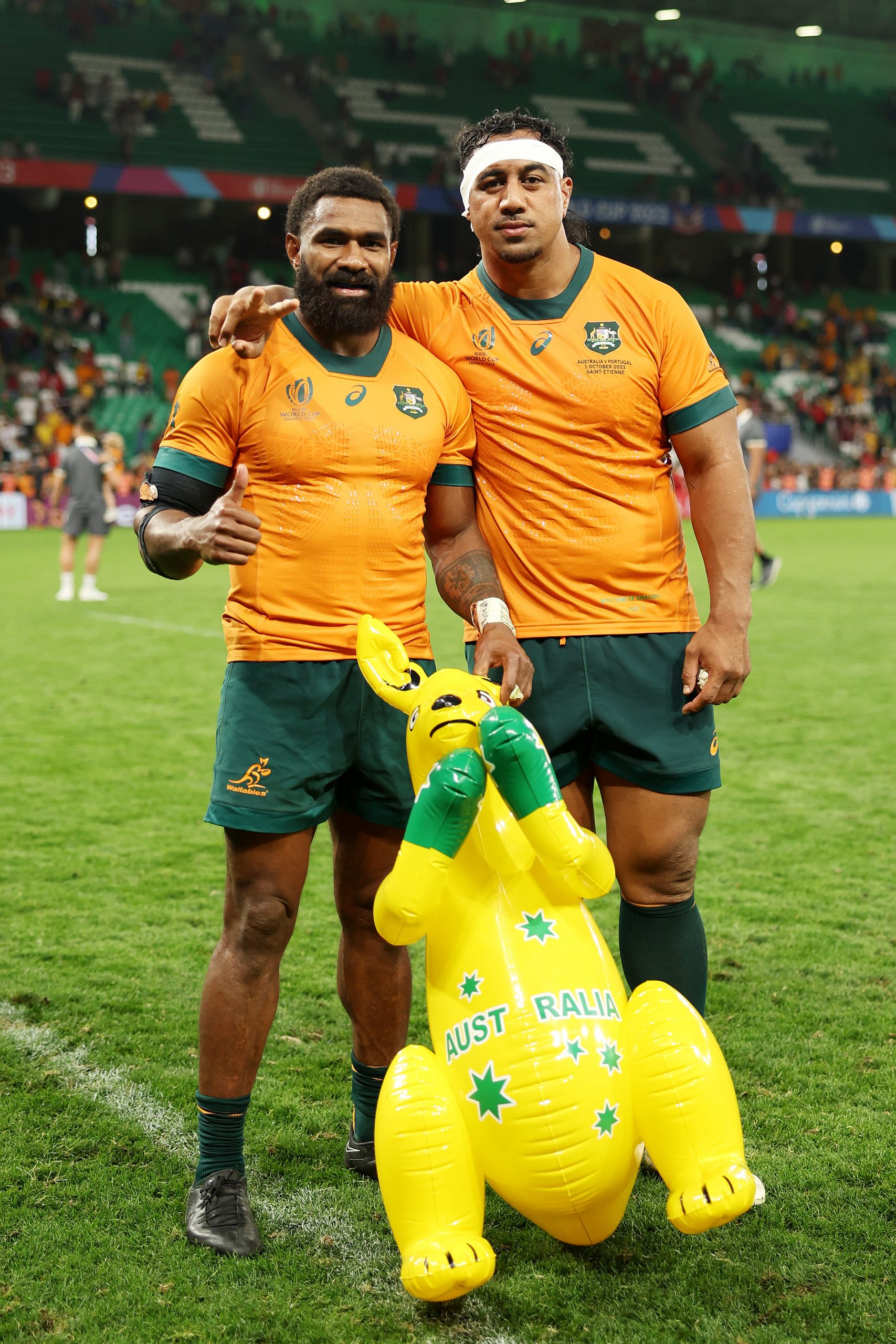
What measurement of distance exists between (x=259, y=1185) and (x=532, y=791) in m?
1.35

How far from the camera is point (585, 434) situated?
3154 millimetres

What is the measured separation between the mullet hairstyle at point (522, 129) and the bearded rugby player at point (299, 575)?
309 millimetres

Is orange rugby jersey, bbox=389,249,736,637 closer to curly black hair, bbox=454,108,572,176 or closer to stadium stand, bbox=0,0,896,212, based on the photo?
curly black hair, bbox=454,108,572,176

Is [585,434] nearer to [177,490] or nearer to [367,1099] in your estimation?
[177,490]

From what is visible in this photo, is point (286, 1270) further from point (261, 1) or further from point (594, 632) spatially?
point (261, 1)

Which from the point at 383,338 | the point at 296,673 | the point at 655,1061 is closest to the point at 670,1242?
the point at 655,1061

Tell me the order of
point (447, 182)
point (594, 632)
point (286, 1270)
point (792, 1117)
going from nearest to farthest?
point (286, 1270) → point (594, 632) → point (792, 1117) → point (447, 182)

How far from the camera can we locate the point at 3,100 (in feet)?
108

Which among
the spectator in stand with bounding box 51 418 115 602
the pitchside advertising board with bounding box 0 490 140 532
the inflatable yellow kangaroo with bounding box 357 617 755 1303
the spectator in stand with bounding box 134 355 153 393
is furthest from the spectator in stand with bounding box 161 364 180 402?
the inflatable yellow kangaroo with bounding box 357 617 755 1303

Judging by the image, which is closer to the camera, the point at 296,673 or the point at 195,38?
the point at 296,673

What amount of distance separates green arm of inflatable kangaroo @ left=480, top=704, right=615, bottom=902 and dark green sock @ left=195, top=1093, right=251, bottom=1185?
100 cm

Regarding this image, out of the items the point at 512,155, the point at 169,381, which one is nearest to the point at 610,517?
the point at 512,155

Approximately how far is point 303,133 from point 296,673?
1442 inches

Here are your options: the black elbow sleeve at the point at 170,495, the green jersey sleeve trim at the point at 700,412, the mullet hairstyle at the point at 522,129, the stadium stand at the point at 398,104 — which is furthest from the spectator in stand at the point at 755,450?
the stadium stand at the point at 398,104
